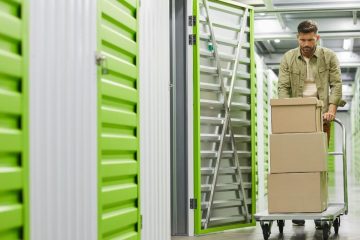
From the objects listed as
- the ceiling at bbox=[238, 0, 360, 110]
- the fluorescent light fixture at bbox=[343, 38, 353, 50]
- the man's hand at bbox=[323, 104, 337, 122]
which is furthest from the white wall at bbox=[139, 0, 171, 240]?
the fluorescent light fixture at bbox=[343, 38, 353, 50]

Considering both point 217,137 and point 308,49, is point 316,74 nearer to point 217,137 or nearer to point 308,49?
point 308,49

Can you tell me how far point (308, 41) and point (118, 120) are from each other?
10.3ft

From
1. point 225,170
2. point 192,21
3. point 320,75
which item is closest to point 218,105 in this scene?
point 225,170

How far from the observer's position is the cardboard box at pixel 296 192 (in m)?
5.71

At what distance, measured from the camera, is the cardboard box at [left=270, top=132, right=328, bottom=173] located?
5758 millimetres

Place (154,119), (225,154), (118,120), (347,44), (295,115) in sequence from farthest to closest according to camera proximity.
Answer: (347,44) < (225,154) < (295,115) < (154,119) < (118,120)

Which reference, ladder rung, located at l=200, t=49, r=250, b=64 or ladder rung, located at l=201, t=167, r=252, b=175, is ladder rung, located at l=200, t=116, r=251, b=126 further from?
ladder rung, located at l=200, t=49, r=250, b=64

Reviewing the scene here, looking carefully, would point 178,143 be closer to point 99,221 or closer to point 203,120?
point 203,120

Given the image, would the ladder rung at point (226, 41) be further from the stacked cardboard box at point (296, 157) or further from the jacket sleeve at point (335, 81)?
the stacked cardboard box at point (296, 157)

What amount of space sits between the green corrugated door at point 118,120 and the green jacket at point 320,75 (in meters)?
2.75

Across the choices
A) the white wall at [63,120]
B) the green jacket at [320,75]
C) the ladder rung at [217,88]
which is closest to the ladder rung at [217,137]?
the ladder rung at [217,88]

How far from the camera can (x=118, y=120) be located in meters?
3.98

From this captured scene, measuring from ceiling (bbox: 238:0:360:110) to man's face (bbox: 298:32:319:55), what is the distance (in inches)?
86.7

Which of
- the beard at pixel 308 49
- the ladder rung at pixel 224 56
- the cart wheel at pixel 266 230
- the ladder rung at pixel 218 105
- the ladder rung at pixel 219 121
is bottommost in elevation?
the cart wheel at pixel 266 230
